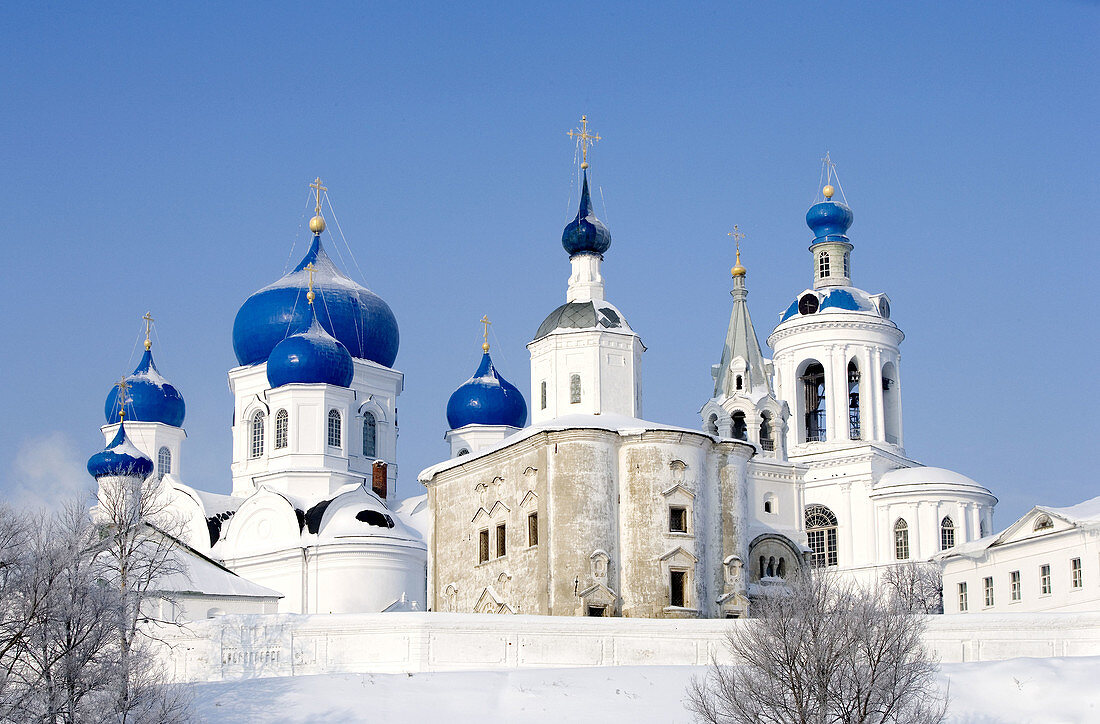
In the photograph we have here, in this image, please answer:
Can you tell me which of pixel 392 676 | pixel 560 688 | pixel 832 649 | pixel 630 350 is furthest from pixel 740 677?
pixel 630 350

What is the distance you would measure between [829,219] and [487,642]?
2179 centimetres

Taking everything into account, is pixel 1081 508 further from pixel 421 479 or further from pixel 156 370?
pixel 156 370

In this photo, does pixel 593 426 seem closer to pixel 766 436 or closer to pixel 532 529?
pixel 532 529

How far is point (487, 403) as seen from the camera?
148 ft

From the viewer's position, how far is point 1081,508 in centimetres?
3038

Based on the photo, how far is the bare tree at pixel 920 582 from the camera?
1389 inches

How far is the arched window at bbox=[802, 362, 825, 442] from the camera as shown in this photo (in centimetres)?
4031

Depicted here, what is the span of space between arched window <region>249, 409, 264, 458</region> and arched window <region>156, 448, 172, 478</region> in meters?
5.35

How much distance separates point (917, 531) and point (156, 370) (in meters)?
22.4

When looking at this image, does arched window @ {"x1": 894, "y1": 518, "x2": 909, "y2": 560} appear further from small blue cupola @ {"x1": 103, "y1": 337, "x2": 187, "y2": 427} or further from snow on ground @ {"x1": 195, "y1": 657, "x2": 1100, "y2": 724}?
small blue cupola @ {"x1": 103, "y1": 337, "x2": 187, "y2": 427}

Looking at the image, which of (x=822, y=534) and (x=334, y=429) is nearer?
(x=822, y=534)

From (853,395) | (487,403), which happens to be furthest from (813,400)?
(487,403)

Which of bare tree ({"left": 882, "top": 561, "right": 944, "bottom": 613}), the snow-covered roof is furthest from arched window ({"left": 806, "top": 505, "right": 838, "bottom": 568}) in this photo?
the snow-covered roof

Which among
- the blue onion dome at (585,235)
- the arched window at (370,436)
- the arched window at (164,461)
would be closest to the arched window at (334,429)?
the arched window at (370,436)
